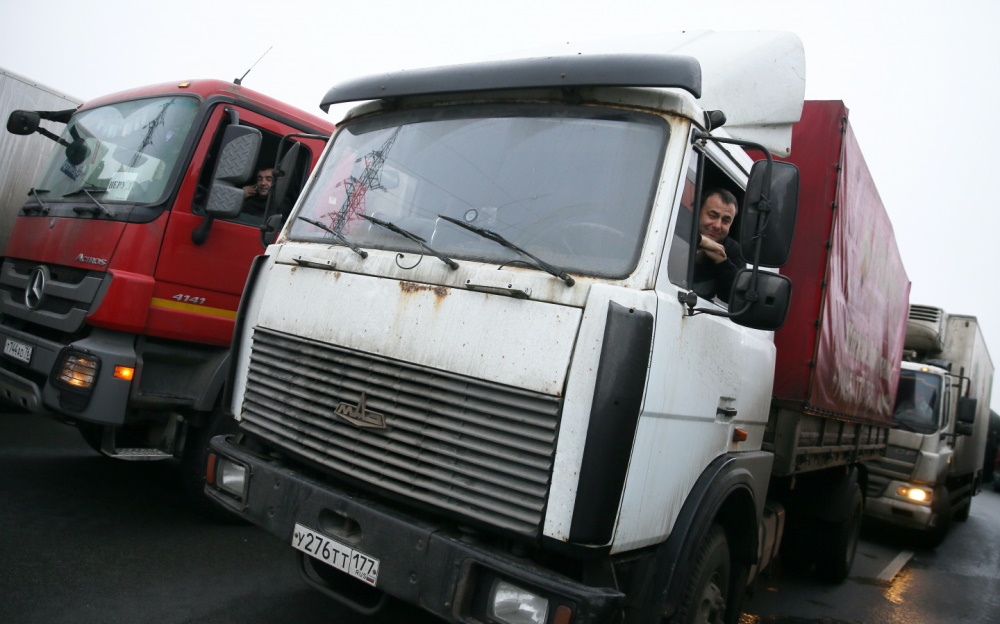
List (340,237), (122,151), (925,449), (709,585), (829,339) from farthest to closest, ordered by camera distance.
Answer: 1. (925,449)
2. (122,151)
3. (829,339)
4. (340,237)
5. (709,585)

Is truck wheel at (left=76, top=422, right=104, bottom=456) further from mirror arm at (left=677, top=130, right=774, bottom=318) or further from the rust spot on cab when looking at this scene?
mirror arm at (left=677, top=130, right=774, bottom=318)

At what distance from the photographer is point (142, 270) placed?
4328 mm

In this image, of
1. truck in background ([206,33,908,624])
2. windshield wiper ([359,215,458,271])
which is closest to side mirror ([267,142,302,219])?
truck in background ([206,33,908,624])

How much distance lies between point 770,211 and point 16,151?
7.77 m

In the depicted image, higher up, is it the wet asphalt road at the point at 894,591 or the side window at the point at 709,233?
the side window at the point at 709,233

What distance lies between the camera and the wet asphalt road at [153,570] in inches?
136

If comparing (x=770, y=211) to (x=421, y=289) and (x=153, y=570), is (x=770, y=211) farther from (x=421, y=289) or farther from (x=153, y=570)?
(x=153, y=570)

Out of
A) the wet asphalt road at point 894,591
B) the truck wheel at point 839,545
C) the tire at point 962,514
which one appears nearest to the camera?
the wet asphalt road at point 894,591

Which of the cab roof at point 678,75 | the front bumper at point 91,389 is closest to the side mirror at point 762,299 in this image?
the cab roof at point 678,75

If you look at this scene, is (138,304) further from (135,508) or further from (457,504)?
(457,504)

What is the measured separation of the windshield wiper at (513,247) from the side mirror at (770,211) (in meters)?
0.76

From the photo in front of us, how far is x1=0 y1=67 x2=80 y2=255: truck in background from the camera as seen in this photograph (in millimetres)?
7387

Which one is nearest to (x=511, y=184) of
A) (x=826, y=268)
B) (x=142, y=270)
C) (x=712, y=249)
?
(x=712, y=249)

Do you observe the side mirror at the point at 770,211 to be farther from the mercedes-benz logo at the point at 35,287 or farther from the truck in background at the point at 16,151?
the truck in background at the point at 16,151
